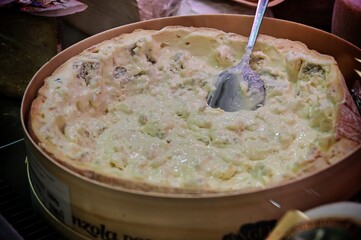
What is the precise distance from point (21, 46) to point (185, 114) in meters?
0.52

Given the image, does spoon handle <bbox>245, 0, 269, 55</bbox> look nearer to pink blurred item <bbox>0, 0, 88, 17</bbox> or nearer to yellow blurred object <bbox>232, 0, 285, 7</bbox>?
yellow blurred object <bbox>232, 0, 285, 7</bbox>

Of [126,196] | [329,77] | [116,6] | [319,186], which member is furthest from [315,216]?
[116,6]

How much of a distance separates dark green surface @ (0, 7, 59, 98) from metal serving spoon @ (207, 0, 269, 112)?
0.46 metres

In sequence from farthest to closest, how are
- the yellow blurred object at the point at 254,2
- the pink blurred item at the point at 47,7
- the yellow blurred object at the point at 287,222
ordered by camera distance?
the yellow blurred object at the point at 254,2 → the pink blurred item at the point at 47,7 → the yellow blurred object at the point at 287,222

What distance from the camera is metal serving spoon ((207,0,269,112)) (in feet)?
3.73

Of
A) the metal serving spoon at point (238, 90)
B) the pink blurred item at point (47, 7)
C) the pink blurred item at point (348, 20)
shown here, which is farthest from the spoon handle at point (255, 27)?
the pink blurred item at point (47, 7)

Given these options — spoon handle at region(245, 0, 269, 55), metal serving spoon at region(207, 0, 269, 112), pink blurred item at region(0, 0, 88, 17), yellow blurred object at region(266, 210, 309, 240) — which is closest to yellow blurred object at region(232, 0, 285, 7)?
spoon handle at region(245, 0, 269, 55)

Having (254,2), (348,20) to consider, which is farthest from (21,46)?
(348,20)

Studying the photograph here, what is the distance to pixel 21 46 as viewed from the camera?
1.32 m

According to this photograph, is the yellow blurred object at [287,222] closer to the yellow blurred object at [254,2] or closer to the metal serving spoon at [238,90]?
the metal serving spoon at [238,90]

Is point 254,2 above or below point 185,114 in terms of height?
above

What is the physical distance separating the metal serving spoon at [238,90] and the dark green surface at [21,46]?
0.46 m

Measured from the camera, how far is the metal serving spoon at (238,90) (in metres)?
1.14

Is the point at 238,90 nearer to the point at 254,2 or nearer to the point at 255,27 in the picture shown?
the point at 255,27
